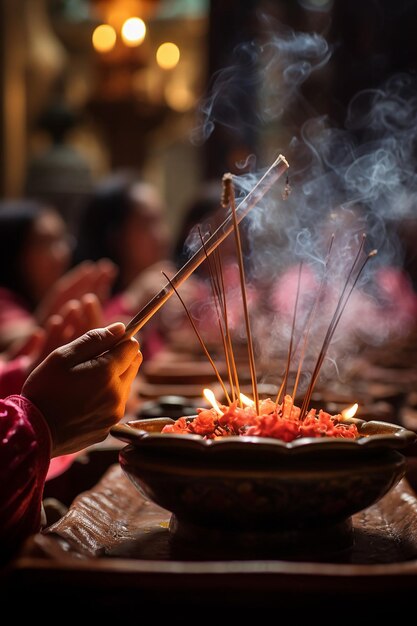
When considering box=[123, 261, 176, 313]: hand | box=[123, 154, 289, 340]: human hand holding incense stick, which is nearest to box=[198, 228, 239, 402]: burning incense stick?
box=[123, 154, 289, 340]: human hand holding incense stick

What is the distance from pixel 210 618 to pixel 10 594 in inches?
10.7

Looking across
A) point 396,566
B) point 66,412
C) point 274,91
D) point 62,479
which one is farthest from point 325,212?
point 274,91

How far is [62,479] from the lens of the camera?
92.0 inches

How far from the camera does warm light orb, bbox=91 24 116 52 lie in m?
7.79

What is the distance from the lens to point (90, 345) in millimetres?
1615

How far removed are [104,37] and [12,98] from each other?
3132 mm

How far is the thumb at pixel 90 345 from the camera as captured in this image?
161cm

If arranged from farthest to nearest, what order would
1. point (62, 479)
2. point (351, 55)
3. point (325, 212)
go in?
1. point (351, 55)
2. point (325, 212)
3. point (62, 479)

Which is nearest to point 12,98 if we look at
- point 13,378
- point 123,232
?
point 123,232

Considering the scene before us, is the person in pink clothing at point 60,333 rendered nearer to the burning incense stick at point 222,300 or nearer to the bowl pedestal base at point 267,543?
the burning incense stick at point 222,300

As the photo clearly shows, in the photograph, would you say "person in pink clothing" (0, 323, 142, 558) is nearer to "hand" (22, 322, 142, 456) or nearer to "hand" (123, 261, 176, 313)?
"hand" (22, 322, 142, 456)

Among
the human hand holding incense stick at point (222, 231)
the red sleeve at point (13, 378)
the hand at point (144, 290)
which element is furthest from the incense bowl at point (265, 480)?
the hand at point (144, 290)

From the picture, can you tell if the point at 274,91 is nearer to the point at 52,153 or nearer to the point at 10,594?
the point at 52,153

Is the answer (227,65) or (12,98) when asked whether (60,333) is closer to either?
(227,65)
